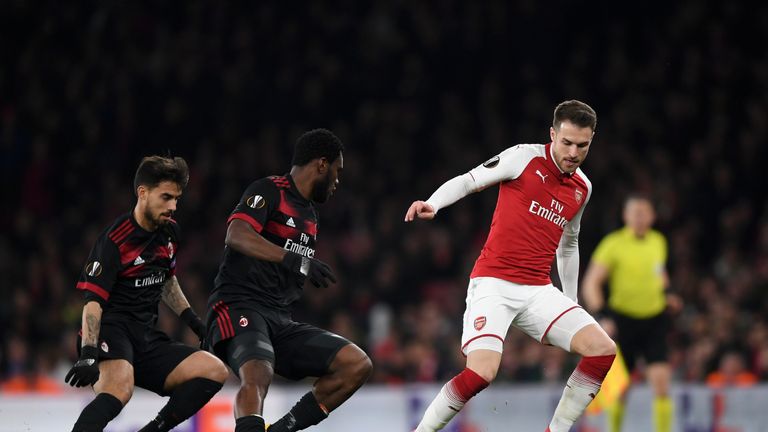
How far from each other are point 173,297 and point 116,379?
2.59 ft

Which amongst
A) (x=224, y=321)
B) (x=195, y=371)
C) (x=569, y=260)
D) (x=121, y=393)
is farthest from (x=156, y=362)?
(x=569, y=260)

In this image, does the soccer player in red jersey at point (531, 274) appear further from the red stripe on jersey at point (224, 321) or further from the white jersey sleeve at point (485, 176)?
the red stripe on jersey at point (224, 321)

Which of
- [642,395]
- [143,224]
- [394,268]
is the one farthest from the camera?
[394,268]

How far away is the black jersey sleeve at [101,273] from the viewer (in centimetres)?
616

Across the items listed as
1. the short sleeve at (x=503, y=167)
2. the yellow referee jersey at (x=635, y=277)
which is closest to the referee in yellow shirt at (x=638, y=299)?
the yellow referee jersey at (x=635, y=277)

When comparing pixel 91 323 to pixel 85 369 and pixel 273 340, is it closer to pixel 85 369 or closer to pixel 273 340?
pixel 85 369

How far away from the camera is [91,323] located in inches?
238

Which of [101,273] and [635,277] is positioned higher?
[635,277]

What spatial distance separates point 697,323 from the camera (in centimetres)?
1283

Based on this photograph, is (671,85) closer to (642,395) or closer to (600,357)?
(642,395)

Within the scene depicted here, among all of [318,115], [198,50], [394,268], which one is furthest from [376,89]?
[394,268]

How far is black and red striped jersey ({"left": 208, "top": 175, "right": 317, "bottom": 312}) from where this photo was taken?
258 inches

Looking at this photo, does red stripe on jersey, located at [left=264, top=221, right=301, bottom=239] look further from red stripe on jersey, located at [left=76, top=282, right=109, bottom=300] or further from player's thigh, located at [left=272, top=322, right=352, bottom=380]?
red stripe on jersey, located at [left=76, top=282, right=109, bottom=300]

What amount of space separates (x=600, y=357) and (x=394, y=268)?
7416 mm
